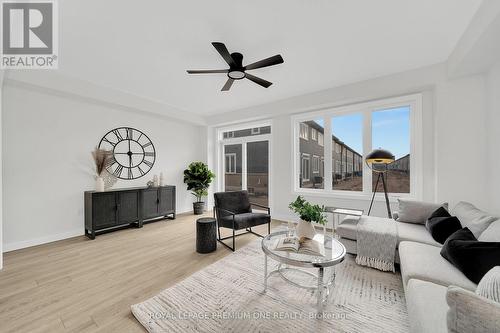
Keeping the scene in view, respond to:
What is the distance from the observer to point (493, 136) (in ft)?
8.58

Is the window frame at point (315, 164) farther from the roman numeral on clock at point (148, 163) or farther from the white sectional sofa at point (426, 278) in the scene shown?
the roman numeral on clock at point (148, 163)

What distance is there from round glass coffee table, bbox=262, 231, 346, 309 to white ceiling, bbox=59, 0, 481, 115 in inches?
93.5

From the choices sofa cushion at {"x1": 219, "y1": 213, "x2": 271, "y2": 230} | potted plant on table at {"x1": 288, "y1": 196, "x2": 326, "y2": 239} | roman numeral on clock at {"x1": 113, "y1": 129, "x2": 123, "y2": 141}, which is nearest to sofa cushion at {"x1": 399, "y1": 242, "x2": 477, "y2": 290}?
potted plant on table at {"x1": 288, "y1": 196, "x2": 326, "y2": 239}

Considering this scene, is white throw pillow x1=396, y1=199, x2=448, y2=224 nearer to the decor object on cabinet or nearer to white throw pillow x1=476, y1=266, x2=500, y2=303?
white throw pillow x1=476, y1=266, x2=500, y2=303

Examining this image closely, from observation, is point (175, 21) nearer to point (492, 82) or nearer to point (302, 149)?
point (302, 149)

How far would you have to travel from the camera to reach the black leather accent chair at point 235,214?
3224 millimetres

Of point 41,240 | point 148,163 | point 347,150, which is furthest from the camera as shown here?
point 148,163

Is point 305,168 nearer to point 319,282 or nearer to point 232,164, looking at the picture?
point 232,164

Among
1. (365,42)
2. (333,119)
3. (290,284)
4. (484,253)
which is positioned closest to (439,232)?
(484,253)

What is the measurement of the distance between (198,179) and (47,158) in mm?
2939

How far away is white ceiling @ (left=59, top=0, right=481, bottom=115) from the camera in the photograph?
1.98 meters

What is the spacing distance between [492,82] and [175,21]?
13.1ft

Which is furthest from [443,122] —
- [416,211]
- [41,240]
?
[41,240]

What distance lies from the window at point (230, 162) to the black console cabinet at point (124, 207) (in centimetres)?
179
